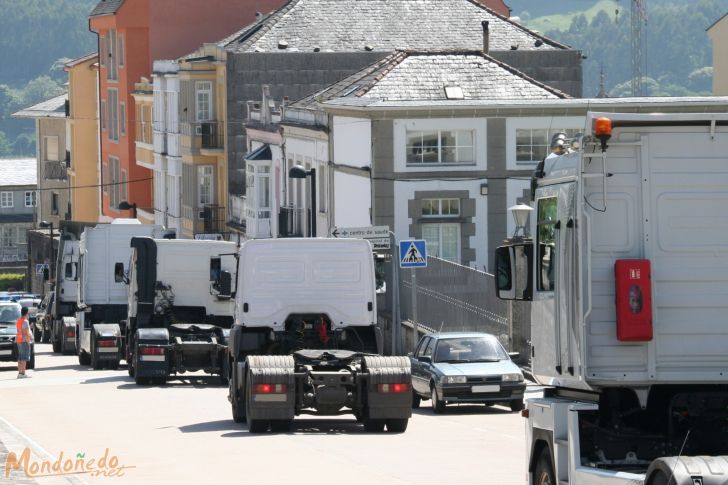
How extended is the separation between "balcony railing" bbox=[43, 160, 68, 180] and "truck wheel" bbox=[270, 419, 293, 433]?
8142 centimetres

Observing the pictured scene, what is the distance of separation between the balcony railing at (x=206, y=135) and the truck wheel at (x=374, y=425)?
4218 cm

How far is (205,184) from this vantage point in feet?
218

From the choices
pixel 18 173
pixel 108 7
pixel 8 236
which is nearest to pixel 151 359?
pixel 108 7

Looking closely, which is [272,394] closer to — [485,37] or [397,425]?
[397,425]

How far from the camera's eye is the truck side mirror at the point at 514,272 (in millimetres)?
13398

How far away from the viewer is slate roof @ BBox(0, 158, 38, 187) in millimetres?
119500

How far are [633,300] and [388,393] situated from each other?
A: 10.8 m

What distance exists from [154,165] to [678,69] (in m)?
112

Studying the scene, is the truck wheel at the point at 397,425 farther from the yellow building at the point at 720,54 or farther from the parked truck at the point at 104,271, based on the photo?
the yellow building at the point at 720,54

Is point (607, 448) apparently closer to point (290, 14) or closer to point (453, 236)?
point (453, 236)

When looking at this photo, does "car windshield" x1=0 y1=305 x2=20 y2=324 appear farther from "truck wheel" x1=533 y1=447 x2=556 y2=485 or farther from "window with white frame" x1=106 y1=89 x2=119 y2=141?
"window with white frame" x1=106 y1=89 x2=119 y2=141

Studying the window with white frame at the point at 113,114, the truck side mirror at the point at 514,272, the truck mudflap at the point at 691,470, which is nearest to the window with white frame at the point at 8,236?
the window with white frame at the point at 113,114

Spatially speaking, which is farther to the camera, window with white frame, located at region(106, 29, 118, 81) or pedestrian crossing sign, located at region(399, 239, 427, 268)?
window with white frame, located at region(106, 29, 118, 81)

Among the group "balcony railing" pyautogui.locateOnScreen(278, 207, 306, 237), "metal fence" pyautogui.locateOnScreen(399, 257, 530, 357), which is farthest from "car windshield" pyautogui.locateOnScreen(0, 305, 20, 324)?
"balcony railing" pyautogui.locateOnScreen(278, 207, 306, 237)
